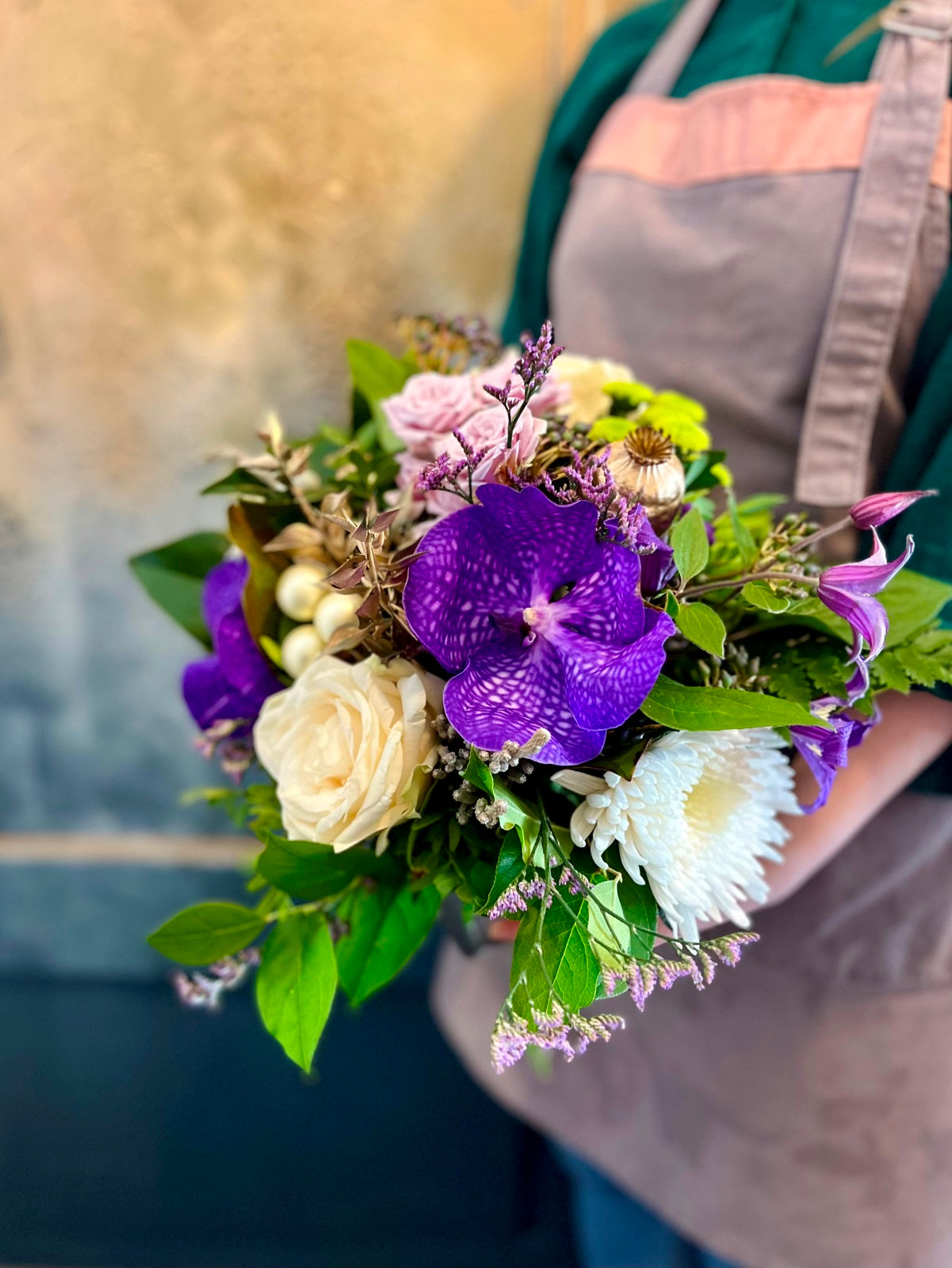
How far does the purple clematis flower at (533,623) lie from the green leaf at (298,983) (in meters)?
0.17

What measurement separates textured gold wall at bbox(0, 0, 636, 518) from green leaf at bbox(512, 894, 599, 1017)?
710mm

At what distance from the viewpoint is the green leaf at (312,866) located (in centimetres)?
38

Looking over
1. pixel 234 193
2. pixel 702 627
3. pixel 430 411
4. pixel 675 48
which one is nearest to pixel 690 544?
pixel 702 627

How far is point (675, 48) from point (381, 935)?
65 cm

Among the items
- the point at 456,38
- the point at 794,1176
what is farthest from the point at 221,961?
the point at 456,38

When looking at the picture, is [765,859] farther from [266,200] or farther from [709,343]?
[266,200]

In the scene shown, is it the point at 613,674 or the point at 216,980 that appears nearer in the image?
the point at 613,674

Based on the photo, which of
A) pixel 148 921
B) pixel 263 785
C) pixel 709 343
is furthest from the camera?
pixel 148 921

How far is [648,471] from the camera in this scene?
13.9 inches

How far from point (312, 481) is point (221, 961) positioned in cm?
26

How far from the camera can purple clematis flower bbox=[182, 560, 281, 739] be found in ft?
1.47

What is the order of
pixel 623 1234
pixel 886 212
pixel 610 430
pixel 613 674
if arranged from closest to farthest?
pixel 613 674
pixel 610 430
pixel 886 212
pixel 623 1234

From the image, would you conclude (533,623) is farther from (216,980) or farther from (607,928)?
(216,980)

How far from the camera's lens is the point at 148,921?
1.14 metres
